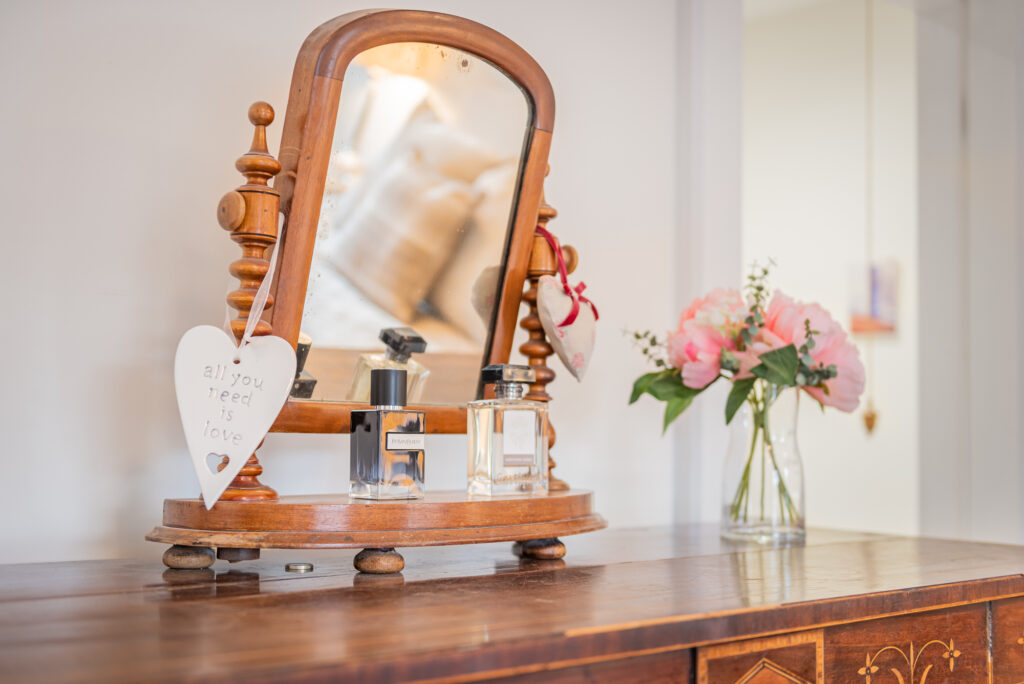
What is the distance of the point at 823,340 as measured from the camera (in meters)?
1.23

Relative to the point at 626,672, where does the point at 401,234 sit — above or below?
above

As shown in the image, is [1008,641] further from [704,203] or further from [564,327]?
[704,203]

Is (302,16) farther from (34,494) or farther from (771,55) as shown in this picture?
(771,55)

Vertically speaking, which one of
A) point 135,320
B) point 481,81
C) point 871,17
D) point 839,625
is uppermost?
point 871,17

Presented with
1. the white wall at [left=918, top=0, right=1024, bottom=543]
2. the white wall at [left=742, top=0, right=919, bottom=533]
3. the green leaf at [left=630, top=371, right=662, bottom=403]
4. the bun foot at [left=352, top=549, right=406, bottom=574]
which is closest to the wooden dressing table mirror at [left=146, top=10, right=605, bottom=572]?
the bun foot at [left=352, top=549, right=406, bottom=574]

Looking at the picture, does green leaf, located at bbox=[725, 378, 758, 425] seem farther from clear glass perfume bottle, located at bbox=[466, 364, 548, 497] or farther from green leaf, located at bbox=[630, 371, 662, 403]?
clear glass perfume bottle, located at bbox=[466, 364, 548, 497]

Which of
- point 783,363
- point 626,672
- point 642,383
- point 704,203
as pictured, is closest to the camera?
point 626,672

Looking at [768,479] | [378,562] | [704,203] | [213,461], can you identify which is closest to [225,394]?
[213,461]

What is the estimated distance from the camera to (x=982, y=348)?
234cm

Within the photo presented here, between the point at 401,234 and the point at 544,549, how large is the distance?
1.25 ft

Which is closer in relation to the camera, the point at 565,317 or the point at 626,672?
the point at 626,672

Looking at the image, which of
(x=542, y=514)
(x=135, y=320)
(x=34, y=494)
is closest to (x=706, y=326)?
(x=542, y=514)

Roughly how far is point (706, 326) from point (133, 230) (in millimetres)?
710

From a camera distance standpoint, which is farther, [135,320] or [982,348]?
[982,348]
